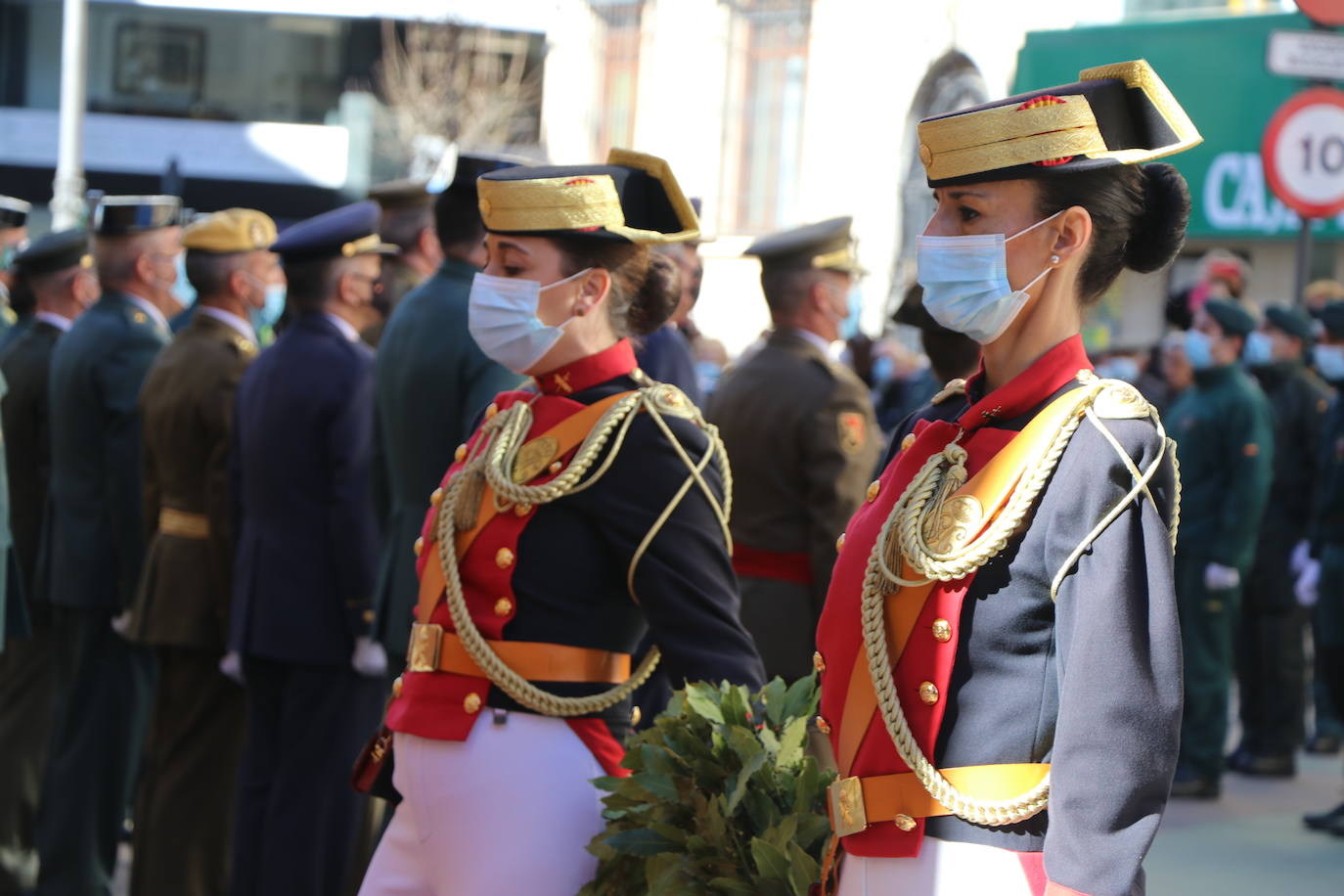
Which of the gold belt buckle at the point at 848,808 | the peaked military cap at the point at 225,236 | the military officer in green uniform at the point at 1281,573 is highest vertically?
the peaked military cap at the point at 225,236

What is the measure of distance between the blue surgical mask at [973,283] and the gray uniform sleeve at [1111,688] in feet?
0.94

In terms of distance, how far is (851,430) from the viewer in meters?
5.57

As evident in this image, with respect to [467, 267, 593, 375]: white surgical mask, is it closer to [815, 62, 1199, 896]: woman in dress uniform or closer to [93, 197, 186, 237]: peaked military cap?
[815, 62, 1199, 896]: woman in dress uniform

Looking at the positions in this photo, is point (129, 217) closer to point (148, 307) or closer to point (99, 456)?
point (148, 307)

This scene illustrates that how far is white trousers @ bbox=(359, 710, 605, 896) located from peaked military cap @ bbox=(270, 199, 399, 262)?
2.43 meters

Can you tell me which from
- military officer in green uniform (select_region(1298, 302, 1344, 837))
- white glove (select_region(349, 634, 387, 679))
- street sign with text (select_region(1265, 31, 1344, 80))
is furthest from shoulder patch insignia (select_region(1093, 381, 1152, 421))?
street sign with text (select_region(1265, 31, 1344, 80))

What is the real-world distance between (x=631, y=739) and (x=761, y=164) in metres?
23.1

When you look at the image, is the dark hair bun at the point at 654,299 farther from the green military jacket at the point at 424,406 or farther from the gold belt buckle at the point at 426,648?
the green military jacket at the point at 424,406

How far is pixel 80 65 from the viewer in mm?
19688

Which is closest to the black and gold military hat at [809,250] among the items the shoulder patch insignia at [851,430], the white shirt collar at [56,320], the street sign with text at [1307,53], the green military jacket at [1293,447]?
the shoulder patch insignia at [851,430]

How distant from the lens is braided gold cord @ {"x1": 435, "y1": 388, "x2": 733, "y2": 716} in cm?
307

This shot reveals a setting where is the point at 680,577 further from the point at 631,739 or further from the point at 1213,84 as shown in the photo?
the point at 1213,84

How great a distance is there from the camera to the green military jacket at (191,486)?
543cm

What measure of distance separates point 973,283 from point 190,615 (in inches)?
147
